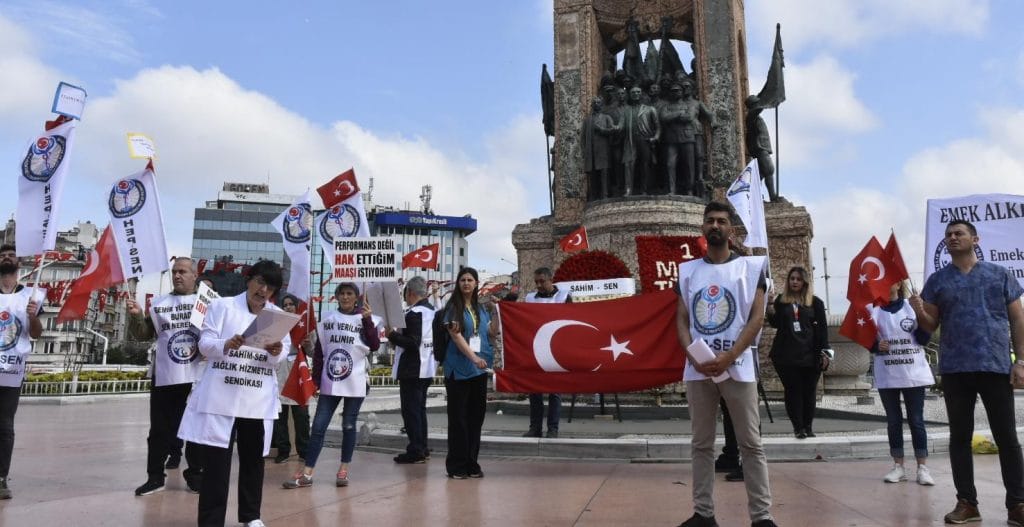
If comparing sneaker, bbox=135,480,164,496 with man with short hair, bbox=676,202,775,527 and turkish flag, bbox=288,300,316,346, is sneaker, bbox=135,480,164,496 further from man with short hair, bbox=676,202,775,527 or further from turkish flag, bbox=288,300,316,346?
man with short hair, bbox=676,202,775,527

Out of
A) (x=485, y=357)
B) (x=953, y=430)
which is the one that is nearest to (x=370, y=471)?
(x=485, y=357)

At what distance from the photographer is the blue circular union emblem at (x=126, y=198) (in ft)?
21.3

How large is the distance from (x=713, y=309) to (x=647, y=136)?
9.37 metres

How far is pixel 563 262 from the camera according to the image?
1281 centimetres

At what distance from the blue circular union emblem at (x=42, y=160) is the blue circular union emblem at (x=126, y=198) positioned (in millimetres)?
486

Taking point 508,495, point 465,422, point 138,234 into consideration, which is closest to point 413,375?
point 465,422

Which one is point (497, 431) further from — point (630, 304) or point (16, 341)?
point (16, 341)

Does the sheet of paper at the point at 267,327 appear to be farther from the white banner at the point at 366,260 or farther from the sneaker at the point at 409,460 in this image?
the sneaker at the point at 409,460

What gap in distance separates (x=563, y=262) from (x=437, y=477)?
686 centimetres

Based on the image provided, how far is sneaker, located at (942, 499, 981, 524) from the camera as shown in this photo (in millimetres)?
4395

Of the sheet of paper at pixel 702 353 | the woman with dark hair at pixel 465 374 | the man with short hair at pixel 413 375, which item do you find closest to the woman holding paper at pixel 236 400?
the woman with dark hair at pixel 465 374

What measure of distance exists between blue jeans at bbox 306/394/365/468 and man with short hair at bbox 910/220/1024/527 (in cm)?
427

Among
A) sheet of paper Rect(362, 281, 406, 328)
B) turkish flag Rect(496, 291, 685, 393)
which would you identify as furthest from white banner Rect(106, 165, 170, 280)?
turkish flag Rect(496, 291, 685, 393)

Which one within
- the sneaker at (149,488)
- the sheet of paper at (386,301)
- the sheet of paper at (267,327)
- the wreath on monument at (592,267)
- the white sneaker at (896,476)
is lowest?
the sneaker at (149,488)
